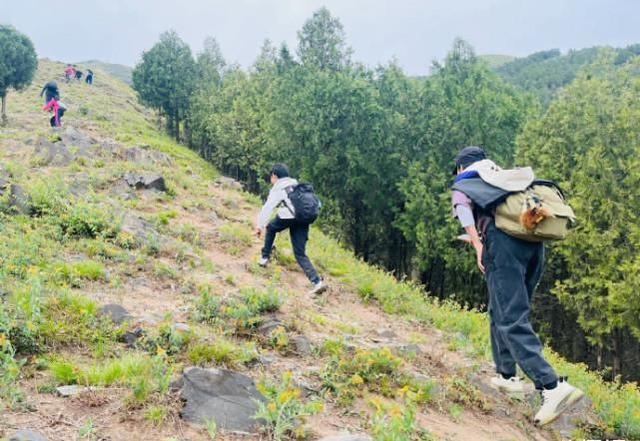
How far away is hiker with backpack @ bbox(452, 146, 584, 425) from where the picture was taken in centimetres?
468

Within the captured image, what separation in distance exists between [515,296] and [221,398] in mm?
2700

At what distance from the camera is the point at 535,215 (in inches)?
181

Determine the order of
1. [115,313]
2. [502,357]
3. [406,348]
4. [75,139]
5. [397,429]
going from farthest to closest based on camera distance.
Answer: [75,139] → [406,348] → [115,313] → [502,357] → [397,429]

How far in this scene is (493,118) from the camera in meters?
24.8

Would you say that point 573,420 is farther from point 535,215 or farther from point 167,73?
point 167,73

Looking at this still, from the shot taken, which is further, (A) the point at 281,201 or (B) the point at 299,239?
(B) the point at 299,239

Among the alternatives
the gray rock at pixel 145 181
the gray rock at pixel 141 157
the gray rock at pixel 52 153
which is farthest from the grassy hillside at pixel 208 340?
the gray rock at pixel 141 157

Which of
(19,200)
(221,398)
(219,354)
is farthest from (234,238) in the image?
(221,398)

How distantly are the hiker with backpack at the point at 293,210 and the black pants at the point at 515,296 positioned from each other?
4.63 metres

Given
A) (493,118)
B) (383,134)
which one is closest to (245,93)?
(383,134)

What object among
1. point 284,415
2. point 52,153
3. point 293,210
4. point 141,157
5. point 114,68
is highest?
point 114,68

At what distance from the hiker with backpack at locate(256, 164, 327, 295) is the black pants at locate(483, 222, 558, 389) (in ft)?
15.2

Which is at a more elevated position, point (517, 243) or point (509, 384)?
point (517, 243)

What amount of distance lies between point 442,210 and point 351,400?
19.7m
